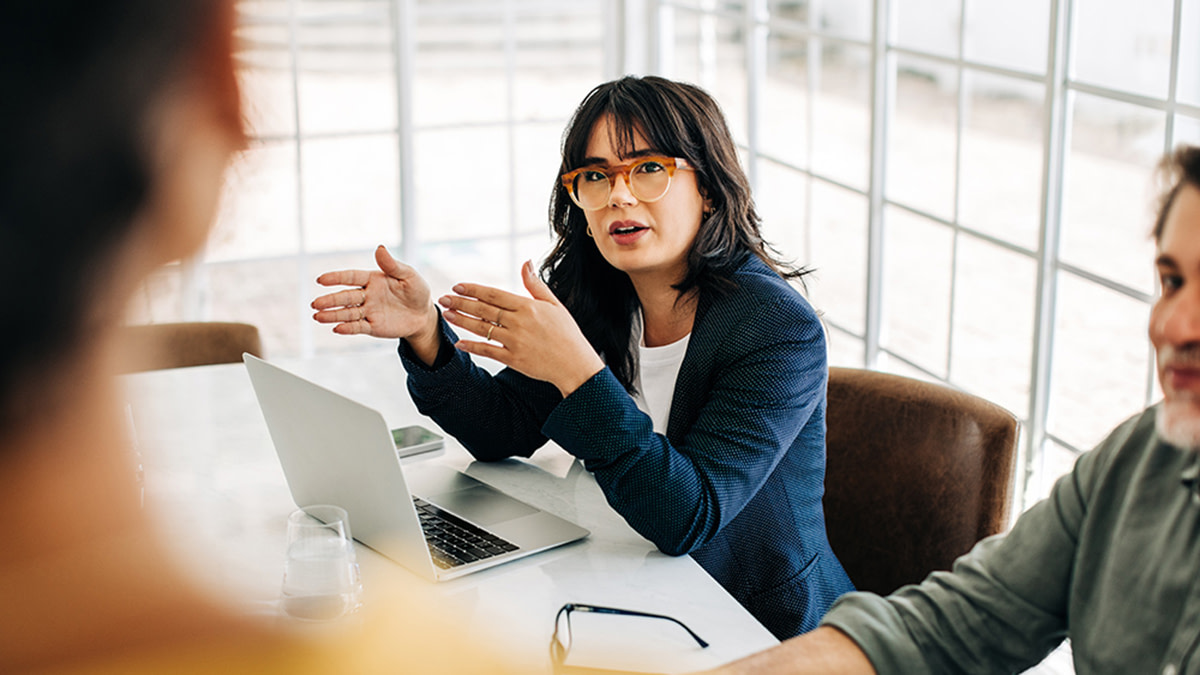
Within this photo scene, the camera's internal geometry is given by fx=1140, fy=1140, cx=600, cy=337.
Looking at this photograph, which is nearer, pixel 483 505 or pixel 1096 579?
pixel 1096 579

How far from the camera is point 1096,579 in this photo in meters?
1.22

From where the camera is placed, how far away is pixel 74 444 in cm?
24

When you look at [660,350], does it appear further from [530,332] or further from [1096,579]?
[1096,579]

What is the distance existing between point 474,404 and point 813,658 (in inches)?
30.8

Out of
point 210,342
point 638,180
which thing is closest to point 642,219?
point 638,180

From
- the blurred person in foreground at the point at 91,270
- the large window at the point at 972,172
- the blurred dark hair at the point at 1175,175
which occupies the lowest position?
the large window at the point at 972,172

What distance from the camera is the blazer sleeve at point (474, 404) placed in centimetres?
184

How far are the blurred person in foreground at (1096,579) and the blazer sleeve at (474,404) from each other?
28.5 inches

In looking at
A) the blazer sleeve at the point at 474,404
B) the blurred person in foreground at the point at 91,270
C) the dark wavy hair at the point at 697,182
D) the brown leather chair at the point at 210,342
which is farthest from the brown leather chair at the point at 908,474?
the blurred person in foreground at the point at 91,270

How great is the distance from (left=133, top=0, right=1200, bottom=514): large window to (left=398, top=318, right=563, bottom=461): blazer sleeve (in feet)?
1.19

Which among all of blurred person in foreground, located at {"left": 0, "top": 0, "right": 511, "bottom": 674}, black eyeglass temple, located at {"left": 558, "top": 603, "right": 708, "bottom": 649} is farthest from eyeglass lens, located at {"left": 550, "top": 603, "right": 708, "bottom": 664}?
blurred person in foreground, located at {"left": 0, "top": 0, "right": 511, "bottom": 674}

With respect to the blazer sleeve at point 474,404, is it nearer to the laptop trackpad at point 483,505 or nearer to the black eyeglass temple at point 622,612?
the laptop trackpad at point 483,505

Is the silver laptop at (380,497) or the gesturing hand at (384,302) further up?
the gesturing hand at (384,302)

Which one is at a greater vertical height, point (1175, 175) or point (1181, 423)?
point (1175, 175)
